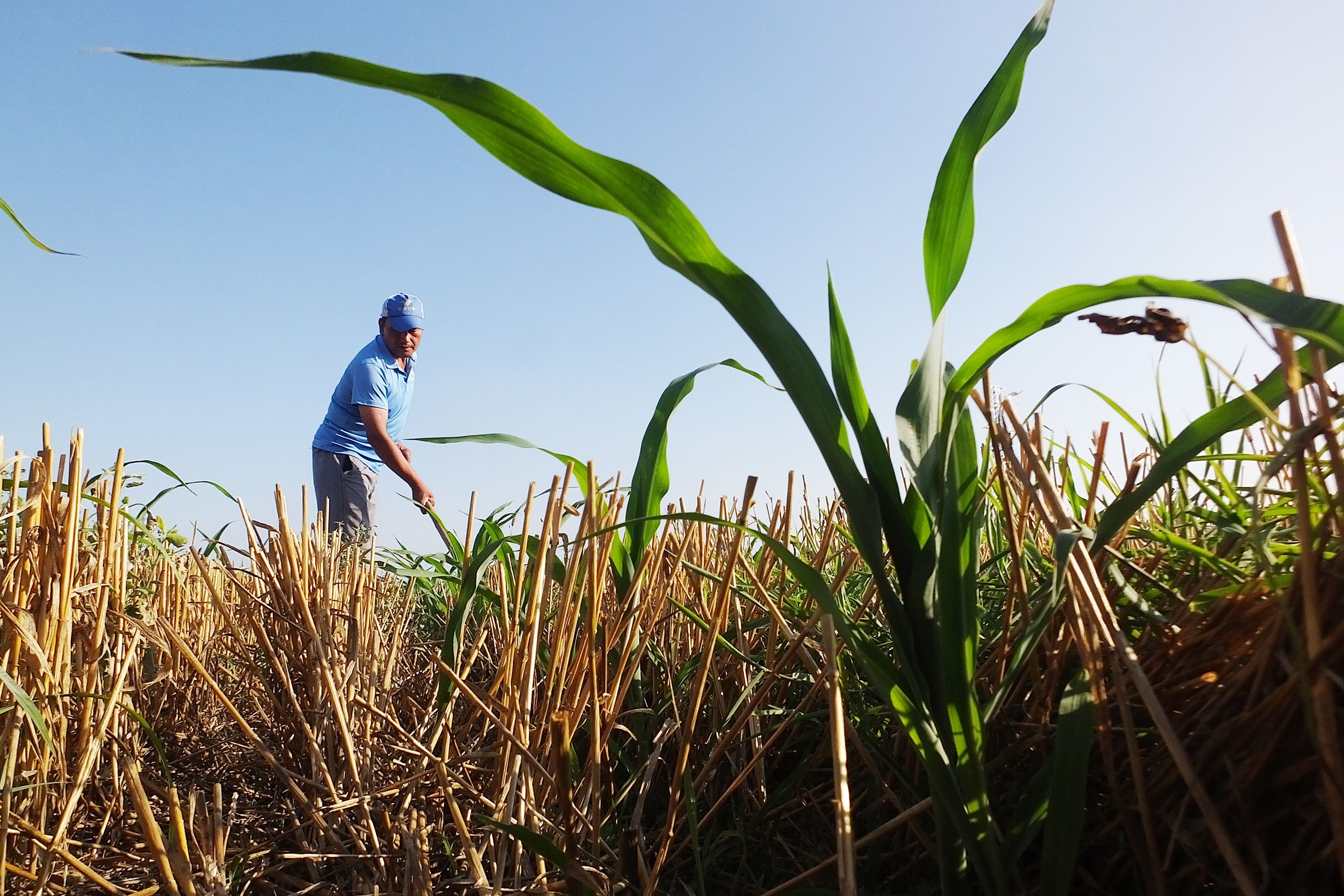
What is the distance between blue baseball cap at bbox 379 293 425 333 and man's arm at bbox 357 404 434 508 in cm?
39

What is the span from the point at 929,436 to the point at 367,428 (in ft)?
10.0

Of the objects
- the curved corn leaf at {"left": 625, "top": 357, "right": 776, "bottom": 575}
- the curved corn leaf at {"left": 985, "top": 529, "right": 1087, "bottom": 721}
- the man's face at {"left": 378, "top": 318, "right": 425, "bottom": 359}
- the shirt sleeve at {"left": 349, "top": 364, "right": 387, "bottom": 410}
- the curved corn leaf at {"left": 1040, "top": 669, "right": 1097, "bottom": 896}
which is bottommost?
the curved corn leaf at {"left": 1040, "top": 669, "right": 1097, "bottom": 896}

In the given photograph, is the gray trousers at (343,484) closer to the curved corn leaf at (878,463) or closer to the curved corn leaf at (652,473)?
the curved corn leaf at (652,473)

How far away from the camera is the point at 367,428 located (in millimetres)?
3385

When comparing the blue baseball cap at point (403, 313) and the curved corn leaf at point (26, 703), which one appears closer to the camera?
the curved corn leaf at point (26, 703)

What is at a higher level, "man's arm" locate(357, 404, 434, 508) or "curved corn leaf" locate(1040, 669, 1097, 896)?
"man's arm" locate(357, 404, 434, 508)

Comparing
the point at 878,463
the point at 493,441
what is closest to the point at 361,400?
the point at 493,441

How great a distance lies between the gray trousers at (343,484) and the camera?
3.54 m

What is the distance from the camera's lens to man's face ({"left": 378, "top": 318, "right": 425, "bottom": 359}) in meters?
3.64

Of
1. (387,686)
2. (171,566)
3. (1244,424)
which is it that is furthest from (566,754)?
(171,566)

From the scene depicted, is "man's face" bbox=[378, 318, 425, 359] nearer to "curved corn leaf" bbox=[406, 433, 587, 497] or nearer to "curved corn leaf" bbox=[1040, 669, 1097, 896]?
"curved corn leaf" bbox=[406, 433, 587, 497]

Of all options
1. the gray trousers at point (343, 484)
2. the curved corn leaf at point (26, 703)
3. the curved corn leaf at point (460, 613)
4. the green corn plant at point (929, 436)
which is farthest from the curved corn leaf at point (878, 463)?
the gray trousers at point (343, 484)

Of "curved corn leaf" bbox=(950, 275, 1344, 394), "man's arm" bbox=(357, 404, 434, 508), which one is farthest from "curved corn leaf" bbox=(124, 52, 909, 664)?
"man's arm" bbox=(357, 404, 434, 508)

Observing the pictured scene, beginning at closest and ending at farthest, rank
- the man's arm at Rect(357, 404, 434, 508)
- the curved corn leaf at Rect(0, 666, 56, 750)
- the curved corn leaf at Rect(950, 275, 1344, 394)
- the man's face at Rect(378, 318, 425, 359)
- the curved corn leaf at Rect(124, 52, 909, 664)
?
the curved corn leaf at Rect(950, 275, 1344, 394), the curved corn leaf at Rect(124, 52, 909, 664), the curved corn leaf at Rect(0, 666, 56, 750), the man's arm at Rect(357, 404, 434, 508), the man's face at Rect(378, 318, 425, 359)
